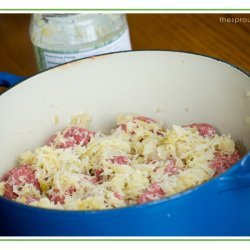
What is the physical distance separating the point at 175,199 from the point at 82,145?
0.79ft

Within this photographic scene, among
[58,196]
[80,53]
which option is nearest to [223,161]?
[58,196]

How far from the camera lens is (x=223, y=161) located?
63 centimetres

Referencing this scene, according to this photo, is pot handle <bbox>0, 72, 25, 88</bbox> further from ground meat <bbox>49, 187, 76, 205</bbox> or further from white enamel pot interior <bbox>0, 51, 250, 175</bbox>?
ground meat <bbox>49, 187, 76, 205</bbox>

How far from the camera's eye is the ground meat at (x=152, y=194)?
1.84 ft

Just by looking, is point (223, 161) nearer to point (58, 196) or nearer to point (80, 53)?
point (58, 196)

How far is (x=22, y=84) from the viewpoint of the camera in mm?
703

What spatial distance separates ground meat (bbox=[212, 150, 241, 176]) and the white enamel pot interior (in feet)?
0.14

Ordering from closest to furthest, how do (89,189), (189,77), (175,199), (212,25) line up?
1. (175,199)
2. (89,189)
3. (189,77)
4. (212,25)

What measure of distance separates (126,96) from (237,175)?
29 centimetres

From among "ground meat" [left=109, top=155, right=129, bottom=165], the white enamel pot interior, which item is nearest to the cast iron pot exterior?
the white enamel pot interior

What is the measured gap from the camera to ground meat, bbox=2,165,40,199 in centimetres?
64

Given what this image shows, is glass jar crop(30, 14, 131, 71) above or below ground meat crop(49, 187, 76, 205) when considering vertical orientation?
above

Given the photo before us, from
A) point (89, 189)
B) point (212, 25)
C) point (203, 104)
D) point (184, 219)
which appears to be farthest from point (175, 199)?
point (212, 25)

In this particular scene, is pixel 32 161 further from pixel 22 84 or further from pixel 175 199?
pixel 175 199
